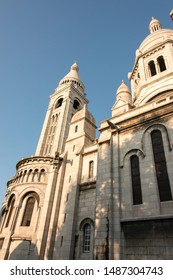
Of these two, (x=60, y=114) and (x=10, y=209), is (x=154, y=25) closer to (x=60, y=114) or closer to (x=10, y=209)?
(x=60, y=114)

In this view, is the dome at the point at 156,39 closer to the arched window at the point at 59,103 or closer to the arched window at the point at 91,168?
the arched window at the point at 91,168

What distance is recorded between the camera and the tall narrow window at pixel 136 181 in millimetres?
12814

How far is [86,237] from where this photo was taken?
16391mm

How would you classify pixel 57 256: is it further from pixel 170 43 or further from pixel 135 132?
pixel 170 43

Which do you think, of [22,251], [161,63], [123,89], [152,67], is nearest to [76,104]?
[123,89]

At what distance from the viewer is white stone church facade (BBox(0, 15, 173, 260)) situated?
11.6 meters

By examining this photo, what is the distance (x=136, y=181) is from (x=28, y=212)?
15968mm

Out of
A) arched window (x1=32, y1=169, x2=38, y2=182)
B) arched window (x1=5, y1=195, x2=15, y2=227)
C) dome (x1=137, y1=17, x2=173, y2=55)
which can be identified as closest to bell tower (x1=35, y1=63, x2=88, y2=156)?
arched window (x1=32, y1=169, x2=38, y2=182)

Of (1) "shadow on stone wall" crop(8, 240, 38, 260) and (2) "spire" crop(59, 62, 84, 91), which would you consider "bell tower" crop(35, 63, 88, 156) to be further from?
(1) "shadow on stone wall" crop(8, 240, 38, 260)

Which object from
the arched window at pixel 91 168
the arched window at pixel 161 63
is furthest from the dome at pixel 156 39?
the arched window at pixel 91 168

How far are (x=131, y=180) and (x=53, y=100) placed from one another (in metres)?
40.8

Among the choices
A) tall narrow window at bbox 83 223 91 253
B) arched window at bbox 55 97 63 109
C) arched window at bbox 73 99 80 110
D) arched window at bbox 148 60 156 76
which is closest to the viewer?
tall narrow window at bbox 83 223 91 253
